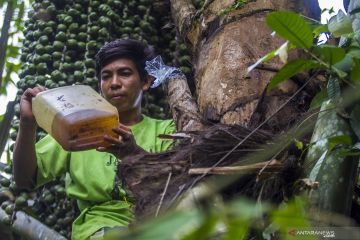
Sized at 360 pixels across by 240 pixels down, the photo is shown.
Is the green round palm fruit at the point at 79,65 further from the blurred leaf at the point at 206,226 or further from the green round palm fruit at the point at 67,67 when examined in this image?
the blurred leaf at the point at 206,226

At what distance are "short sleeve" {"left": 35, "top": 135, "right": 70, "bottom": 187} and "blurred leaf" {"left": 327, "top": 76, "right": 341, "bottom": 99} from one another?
55.3 inches

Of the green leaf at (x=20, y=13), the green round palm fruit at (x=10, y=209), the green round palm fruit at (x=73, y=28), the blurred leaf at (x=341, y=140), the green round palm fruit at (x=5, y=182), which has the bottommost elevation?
the green round palm fruit at (x=10, y=209)

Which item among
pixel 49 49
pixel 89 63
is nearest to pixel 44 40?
pixel 49 49

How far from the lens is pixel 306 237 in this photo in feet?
3.95

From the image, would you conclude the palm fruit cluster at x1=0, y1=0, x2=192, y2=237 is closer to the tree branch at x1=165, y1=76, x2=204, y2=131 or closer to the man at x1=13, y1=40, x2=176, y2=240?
the man at x1=13, y1=40, x2=176, y2=240

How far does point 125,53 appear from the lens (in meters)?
2.95

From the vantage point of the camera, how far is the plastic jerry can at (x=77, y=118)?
6.49 feet

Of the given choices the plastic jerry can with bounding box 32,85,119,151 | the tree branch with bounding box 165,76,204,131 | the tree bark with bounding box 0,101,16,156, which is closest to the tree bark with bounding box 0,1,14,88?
the plastic jerry can with bounding box 32,85,119,151

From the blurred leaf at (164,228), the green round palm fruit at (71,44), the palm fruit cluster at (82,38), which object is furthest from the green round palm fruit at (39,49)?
the blurred leaf at (164,228)

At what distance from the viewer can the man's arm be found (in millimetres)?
2338

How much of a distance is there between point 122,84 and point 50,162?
1.50 ft

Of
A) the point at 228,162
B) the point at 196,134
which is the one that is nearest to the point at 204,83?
the point at 196,134

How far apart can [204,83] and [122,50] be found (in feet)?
3.14

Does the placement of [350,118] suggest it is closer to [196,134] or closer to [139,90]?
[196,134]
